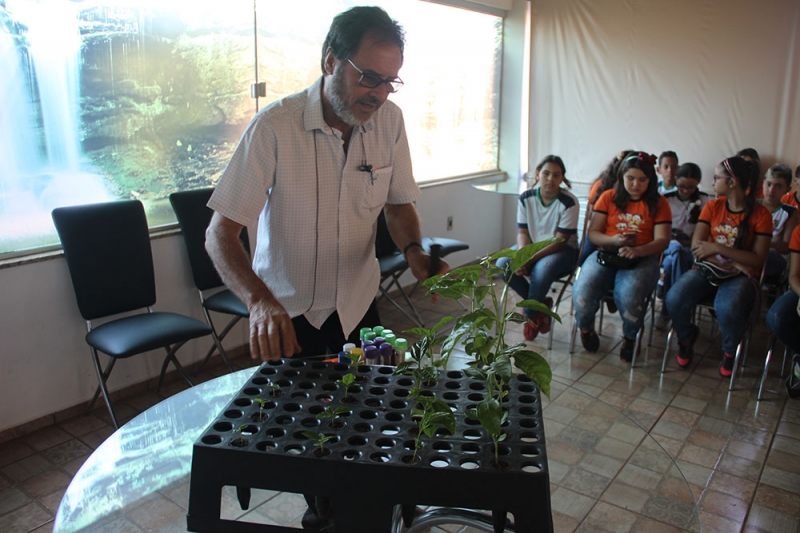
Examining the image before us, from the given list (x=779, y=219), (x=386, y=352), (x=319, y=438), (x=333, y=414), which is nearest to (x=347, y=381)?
(x=333, y=414)

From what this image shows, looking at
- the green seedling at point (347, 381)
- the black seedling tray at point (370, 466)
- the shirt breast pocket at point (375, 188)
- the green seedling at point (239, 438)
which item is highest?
the shirt breast pocket at point (375, 188)

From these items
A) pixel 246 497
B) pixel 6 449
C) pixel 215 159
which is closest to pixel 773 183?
pixel 215 159

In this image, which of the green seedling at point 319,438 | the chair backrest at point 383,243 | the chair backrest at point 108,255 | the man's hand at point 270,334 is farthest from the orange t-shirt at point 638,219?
the green seedling at point 319,438

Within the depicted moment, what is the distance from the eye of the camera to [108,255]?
3.10m

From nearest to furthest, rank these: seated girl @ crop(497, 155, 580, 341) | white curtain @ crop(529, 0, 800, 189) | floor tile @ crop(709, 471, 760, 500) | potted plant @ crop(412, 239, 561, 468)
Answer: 1. potted plant @ crop(412, 239, 561, 468)
2. floor tile @ crop(709, 471, 760, 500)
3. seated girl @ crop(497, 155, 580, 341)
4. white curtain @ crop(529, 0, 800, 189)

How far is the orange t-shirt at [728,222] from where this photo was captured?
368 cm

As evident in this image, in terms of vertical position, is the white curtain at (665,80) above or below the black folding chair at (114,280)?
above

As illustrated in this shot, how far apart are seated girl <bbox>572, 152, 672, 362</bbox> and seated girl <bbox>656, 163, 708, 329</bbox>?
0.29 metres

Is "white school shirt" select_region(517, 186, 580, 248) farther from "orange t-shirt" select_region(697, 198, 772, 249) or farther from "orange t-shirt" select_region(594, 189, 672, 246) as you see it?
"orange t-shirt" select_region(697, 198, 772, 249)

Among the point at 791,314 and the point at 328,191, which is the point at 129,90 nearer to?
the point at 328,191

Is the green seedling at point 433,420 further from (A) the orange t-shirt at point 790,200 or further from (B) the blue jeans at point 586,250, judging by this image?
(A) the orange t-shirt at point 790,200

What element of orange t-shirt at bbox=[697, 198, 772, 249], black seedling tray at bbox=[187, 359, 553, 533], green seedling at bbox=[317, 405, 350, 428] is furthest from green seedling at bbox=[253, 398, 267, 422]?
orange t-shirt at bbox=[697, 198, 772, 249]

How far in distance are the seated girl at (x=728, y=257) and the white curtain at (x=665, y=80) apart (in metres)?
1.72

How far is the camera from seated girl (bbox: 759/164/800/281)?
4.13 m
